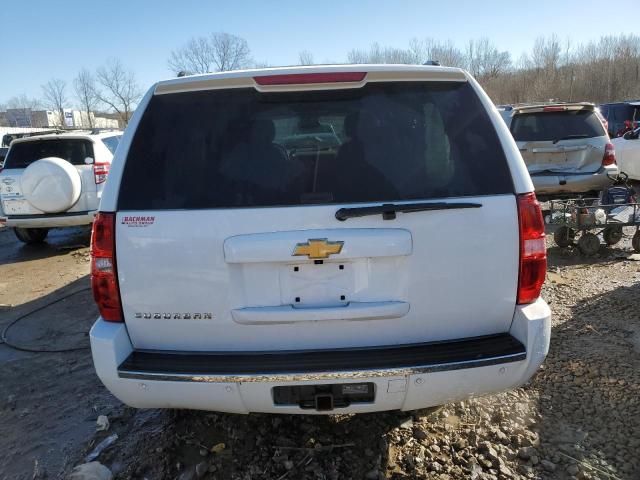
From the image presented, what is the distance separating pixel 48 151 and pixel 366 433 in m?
7.73

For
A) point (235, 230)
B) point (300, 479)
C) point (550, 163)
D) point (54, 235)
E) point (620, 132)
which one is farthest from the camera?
point (620, 132)

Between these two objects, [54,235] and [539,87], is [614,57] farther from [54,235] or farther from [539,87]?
[54,235]

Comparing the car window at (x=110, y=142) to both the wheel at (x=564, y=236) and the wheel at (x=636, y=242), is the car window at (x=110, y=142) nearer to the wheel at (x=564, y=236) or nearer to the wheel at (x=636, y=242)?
the wheel at (x=564, y=236)

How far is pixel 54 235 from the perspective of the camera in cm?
980

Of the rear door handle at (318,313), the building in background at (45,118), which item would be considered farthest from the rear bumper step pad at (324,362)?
the building in background at (45,118)

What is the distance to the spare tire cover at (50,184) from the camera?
7.33 metres

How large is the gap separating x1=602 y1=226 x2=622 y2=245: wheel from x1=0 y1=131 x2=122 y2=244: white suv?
747 centimetres

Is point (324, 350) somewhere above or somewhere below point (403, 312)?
below

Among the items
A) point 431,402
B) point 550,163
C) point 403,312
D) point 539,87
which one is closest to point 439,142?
point 403,312

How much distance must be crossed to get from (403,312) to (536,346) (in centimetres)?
63

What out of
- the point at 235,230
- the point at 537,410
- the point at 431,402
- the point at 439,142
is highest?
the point at 439,142

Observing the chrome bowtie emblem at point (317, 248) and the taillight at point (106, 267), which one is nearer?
the chrome bowtie emblem at point (317, 248)

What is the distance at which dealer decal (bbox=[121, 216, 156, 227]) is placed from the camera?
2168 mm

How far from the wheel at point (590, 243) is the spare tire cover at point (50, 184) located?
7.33m
